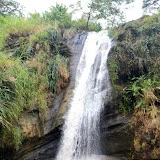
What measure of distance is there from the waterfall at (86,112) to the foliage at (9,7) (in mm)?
8647

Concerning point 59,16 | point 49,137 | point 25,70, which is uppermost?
point 59,16

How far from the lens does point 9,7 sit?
1391 cm

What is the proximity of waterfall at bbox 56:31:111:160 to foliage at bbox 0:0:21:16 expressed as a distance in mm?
8647

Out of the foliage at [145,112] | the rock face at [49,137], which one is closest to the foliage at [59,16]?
the rock face at [49,137]

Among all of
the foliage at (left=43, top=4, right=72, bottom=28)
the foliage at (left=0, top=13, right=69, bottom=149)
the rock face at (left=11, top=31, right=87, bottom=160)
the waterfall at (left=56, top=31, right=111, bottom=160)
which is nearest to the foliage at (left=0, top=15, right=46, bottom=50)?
the foliage at (left=0, top=13, right=69, bottom=149)

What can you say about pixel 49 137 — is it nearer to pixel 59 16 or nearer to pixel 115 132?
pixel 115 132

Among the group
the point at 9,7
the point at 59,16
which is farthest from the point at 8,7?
the point at 59,16

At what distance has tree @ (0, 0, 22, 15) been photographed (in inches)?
536

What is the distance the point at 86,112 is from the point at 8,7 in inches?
435

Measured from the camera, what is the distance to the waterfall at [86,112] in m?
5.57

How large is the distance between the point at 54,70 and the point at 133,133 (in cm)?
343

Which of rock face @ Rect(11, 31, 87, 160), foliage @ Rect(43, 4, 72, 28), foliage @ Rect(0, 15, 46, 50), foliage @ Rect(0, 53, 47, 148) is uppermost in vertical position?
foliage @ Rect(43, 4, 72, 28)

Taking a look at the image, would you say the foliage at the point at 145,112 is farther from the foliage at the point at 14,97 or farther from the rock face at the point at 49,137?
the foliage at the point at 14,97

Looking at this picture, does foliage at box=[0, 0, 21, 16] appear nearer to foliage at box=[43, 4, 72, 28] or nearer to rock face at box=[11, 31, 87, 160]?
foliage at box=[43, 4, 72, 28]
